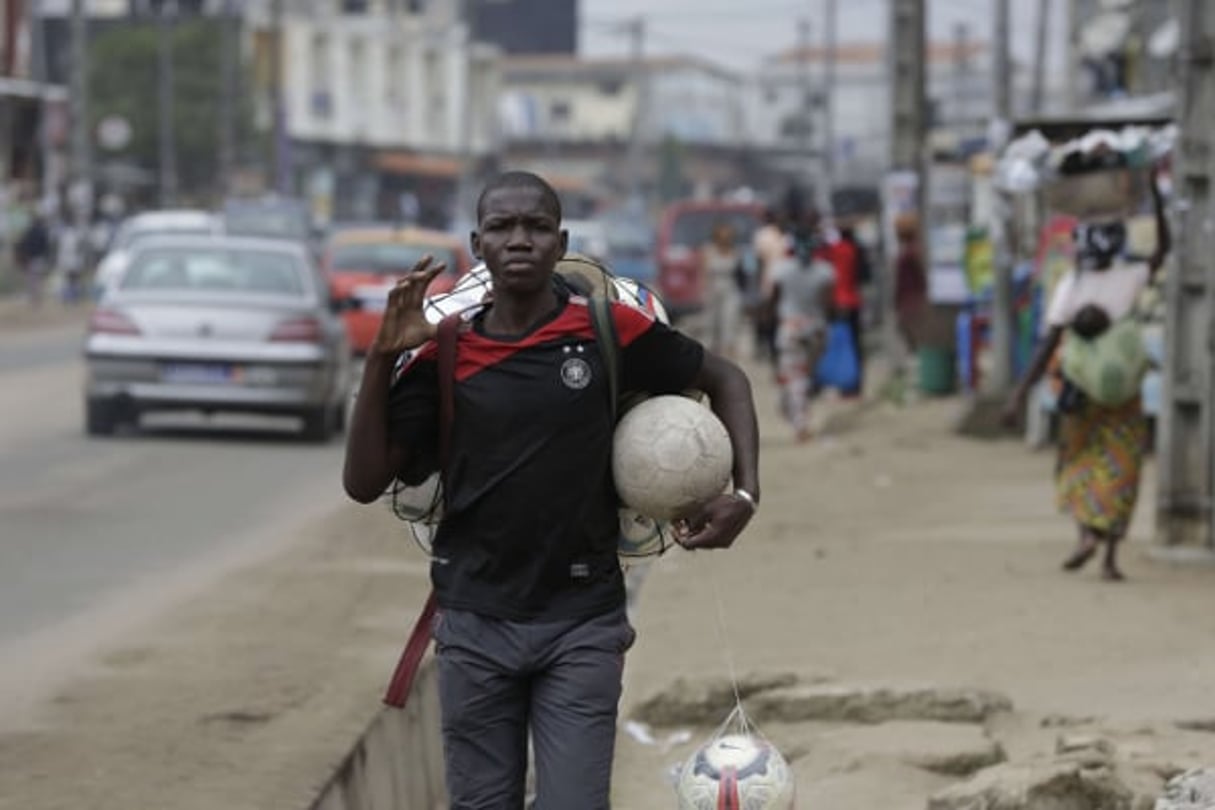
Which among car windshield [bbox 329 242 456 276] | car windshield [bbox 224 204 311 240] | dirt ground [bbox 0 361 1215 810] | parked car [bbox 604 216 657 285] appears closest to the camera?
dirt ground [bbox 0 361 1215 810]

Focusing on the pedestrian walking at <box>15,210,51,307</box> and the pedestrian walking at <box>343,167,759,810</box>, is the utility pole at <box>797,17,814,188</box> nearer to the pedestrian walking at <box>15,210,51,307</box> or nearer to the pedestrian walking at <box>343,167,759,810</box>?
the pedestrian walking at <box>15,210,51,307</box>

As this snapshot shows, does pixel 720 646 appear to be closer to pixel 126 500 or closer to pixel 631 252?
pixel 126 500

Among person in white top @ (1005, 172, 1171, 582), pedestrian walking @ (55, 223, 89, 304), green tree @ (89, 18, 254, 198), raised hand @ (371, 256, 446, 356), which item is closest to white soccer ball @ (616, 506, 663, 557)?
raised hand @ (371, 256, 446, 356)

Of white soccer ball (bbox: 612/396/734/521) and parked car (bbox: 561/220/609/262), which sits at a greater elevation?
white soccer ball (bbox: 612/396/734/521)

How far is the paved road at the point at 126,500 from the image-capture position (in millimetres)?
12742

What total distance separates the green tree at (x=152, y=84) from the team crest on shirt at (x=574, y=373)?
79882mm

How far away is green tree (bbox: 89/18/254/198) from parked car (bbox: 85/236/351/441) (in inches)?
2521

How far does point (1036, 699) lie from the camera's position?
9445mm

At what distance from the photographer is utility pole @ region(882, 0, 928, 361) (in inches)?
1172

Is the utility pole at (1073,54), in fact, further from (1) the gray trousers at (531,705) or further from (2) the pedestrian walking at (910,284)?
(1) the gray trousers at (531,705)

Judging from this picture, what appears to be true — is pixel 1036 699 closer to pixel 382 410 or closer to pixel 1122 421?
pixel 1122 421

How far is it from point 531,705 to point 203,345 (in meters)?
15.1

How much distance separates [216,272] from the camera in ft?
69.1

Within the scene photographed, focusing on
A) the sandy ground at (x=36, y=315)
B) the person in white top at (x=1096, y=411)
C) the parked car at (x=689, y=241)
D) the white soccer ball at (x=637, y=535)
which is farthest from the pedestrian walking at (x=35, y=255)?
the white soccer ball at (x=637, y=535)
